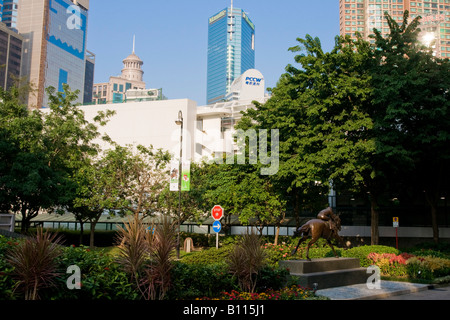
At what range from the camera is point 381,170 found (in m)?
30.2

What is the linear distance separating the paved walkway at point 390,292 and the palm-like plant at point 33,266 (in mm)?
9432

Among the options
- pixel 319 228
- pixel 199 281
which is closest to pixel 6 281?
pixel 199 281

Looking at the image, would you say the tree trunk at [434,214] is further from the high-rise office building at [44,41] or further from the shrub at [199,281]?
the high-rise office building at [44,41]

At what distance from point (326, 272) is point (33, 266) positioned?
474 inches

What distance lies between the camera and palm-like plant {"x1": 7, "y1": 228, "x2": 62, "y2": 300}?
27.1ft

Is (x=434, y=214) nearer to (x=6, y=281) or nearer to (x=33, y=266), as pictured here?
(x=33, y=266)

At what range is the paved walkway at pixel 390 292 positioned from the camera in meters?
15.0

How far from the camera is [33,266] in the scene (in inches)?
328

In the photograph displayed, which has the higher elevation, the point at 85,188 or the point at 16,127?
the point at 16,127

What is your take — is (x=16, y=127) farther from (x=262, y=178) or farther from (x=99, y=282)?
(x=99, y=282)

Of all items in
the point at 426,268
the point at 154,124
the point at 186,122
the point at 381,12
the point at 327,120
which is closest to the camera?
the point at 426,268

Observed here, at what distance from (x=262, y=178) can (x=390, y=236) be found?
52.5 ft

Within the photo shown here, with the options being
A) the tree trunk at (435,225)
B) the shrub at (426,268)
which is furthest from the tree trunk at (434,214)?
the shrub at (426,268)
